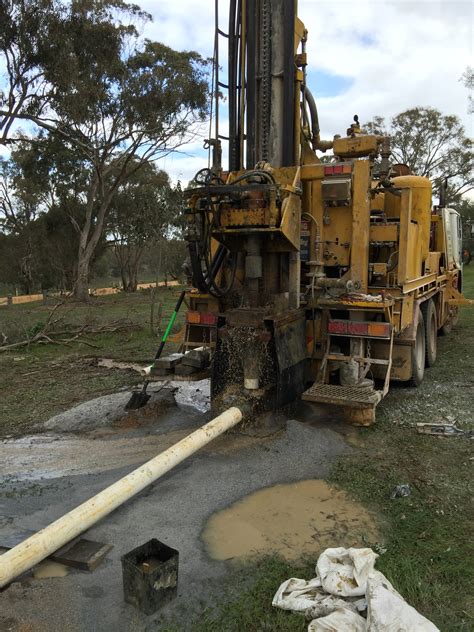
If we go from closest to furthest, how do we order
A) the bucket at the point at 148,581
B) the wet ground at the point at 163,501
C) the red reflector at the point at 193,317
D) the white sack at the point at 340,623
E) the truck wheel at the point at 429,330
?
the white sack at the point at 340,623 → the bucket at the point at 148,581 → the wet ground at the point at 163,501 → the red reflector at the point at 193,317 → the truck wheel at the point at 429,330

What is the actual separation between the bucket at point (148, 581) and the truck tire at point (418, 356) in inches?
183

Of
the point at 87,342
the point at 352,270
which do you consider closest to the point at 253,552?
the point at 352,270

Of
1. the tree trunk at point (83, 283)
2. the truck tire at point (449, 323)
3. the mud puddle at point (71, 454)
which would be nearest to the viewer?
the mud puddle at point (71, 454)

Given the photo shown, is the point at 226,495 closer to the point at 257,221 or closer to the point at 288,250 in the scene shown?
the point at 257,221

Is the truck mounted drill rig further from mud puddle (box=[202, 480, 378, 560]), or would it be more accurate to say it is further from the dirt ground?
mud puddle (box=[202, 480, 378, 560])

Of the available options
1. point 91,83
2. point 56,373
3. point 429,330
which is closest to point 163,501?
point 429,330

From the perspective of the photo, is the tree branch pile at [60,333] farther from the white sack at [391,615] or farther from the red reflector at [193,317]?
the white sack at [391,615]

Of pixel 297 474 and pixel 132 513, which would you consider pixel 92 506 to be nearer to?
pixel 132 513

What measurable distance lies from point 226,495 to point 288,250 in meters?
2.67

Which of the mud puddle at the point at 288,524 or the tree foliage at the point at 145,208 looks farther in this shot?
the tree foliage at the point at 145,208

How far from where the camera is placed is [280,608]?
2.96 meters

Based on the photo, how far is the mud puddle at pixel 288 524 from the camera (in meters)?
3.59

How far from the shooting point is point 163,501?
13.5 ft

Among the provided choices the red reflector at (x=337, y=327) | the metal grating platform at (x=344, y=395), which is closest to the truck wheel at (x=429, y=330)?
the red reflector at (x=337, y=327)
